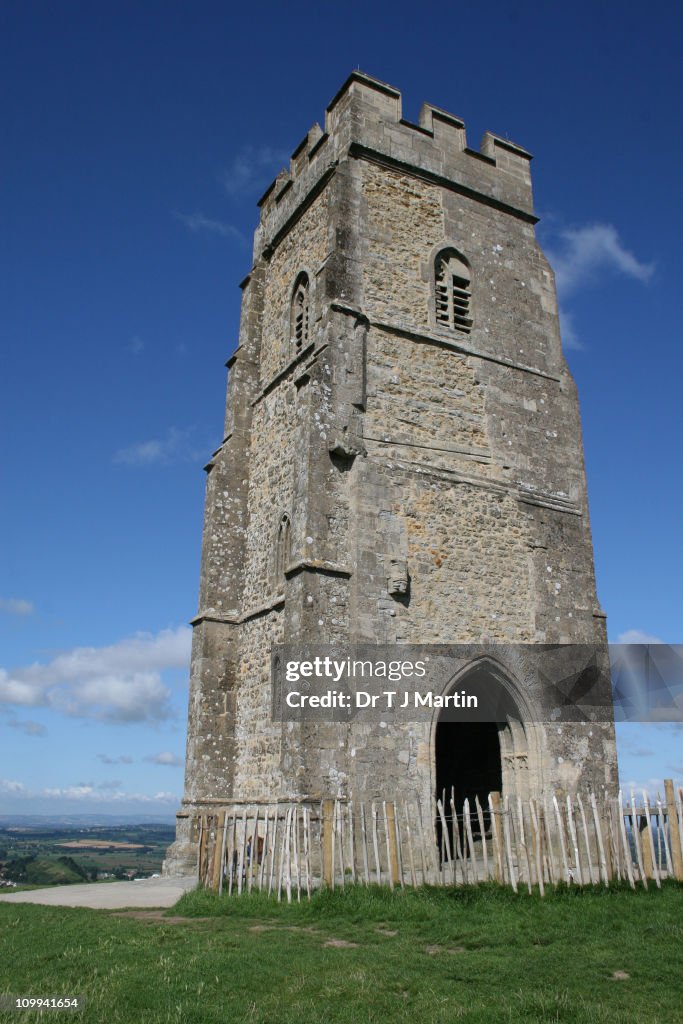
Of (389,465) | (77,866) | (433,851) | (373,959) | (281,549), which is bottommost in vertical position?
(77,866)

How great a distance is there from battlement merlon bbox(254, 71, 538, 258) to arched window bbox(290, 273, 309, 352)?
187cm

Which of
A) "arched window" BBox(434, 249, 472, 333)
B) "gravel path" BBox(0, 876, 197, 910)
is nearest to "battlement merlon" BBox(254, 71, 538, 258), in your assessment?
"arched window" BBox(434, 249, 472, 333)

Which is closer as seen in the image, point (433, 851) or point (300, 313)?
point (433, 851)

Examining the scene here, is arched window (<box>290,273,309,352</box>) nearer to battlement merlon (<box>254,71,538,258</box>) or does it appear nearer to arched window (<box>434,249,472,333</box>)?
battlement merlon (<box>254,71,538,258</box>)

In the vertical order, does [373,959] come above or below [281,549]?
below

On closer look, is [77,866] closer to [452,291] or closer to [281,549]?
[281,549]

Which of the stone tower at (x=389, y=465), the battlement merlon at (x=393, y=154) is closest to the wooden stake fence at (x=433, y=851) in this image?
the stone tower at (x=389, y=465)

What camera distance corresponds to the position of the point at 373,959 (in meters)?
6.73

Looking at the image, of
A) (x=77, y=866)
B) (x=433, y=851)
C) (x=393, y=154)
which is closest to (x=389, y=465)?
(x=433, y=851)

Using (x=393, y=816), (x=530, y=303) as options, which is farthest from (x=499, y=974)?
(x=530, y=303)

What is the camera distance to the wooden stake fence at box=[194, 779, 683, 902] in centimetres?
962

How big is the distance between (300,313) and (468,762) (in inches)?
405

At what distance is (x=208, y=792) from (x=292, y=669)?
158 inches

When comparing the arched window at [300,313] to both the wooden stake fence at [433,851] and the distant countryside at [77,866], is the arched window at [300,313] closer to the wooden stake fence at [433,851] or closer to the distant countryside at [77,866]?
the wooden stake fence at [433,851]
